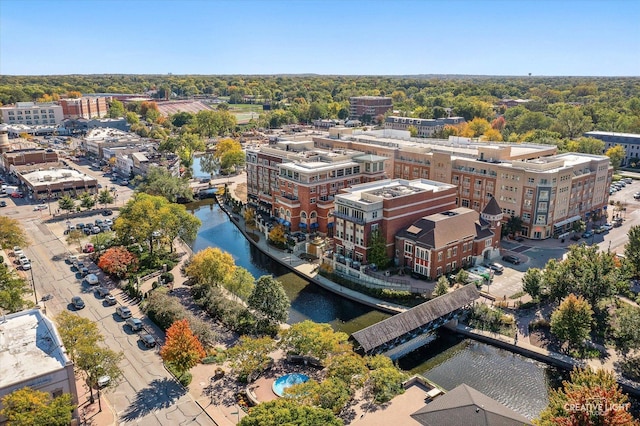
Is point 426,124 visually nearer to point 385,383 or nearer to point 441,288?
point 441,288

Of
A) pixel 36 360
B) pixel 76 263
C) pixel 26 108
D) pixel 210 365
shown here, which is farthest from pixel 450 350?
pixel 26 108

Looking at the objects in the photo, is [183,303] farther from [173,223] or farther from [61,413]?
[61,413]

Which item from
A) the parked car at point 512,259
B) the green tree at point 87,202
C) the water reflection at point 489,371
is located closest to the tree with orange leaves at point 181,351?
the water reflection at point 489,371

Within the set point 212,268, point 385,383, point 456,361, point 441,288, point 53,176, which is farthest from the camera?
point 53,176

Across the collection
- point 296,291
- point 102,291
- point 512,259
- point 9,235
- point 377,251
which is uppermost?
point 9,235

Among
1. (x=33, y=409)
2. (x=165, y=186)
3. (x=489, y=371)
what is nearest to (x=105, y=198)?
(x=165, y=186)

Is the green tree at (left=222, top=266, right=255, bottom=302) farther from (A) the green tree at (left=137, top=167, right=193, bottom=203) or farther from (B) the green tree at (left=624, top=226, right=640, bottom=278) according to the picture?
Result: (B) the green tree at (left=624, top=226, right=640, bottom=278)
